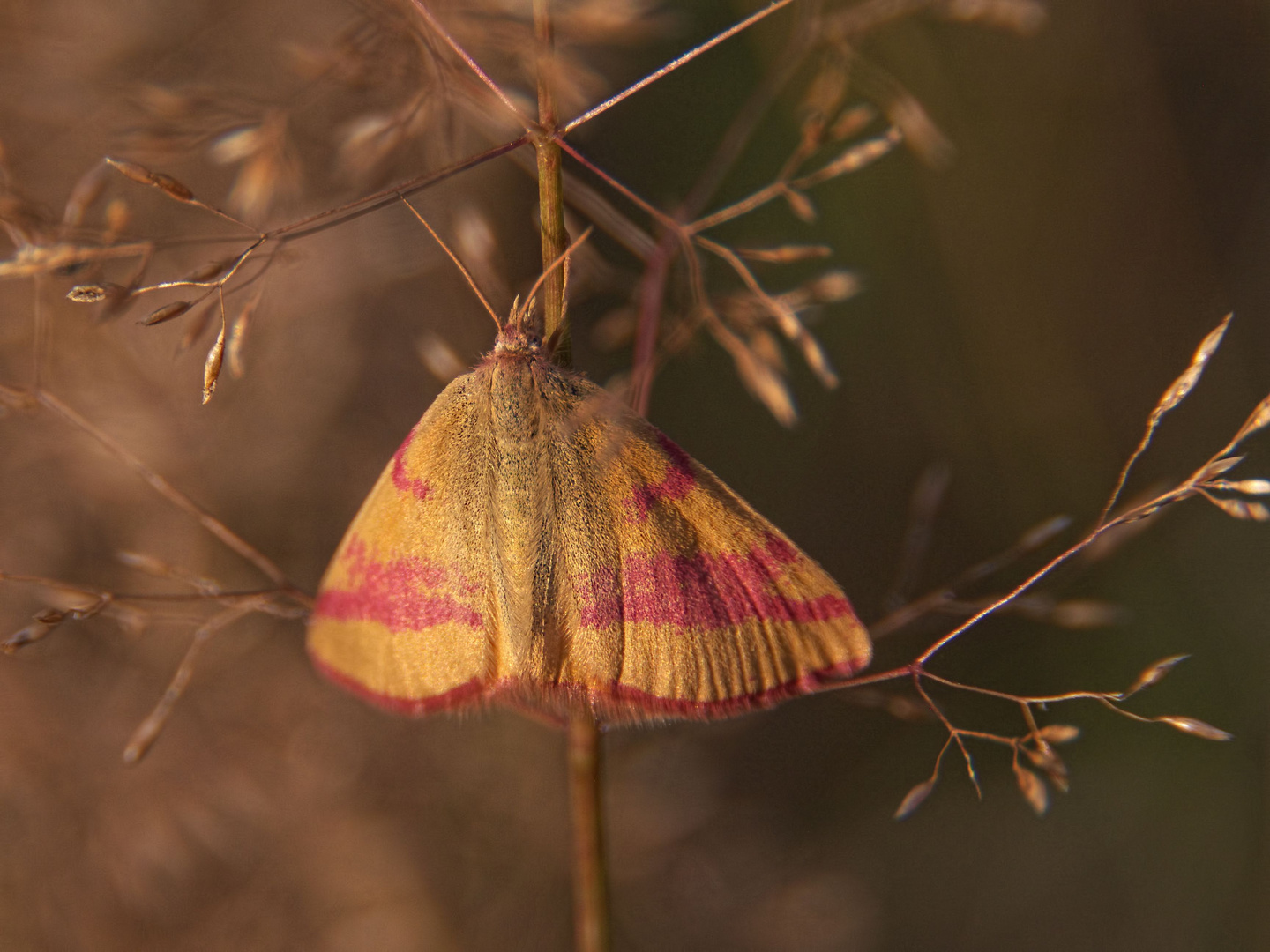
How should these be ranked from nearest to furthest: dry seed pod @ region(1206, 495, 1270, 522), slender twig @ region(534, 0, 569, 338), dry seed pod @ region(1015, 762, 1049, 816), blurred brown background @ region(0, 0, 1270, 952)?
slender twig @ region(534, 0, 569, 338) < dry seed pod @ region(1206, 495, 1270, 522) < dry seed pod @ region(1015, 762, 1049, 816) < blurred brown background @ region(0, 0, 1270, 952)

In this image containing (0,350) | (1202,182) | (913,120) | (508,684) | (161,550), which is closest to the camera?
(508,684)

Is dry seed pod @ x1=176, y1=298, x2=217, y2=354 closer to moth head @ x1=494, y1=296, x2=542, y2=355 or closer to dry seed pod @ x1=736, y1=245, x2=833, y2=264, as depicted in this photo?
moth head @ x1=494, y1=296, x2=542, y2=355

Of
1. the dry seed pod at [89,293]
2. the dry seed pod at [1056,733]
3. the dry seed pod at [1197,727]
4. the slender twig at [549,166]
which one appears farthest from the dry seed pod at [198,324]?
the dry seed pod at [1197,727]

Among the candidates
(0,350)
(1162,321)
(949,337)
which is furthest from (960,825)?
(0,350)

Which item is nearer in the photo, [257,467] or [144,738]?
[144,738]

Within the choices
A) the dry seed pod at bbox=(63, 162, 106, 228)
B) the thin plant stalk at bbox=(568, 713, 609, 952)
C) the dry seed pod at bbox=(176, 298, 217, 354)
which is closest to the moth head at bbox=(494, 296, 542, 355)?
the dry seed pod at bbox=(176, 298, 217, 354)

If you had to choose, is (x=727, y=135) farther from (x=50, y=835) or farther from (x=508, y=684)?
(x=50, y=835)

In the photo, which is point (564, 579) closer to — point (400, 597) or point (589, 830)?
point (400, 597)
